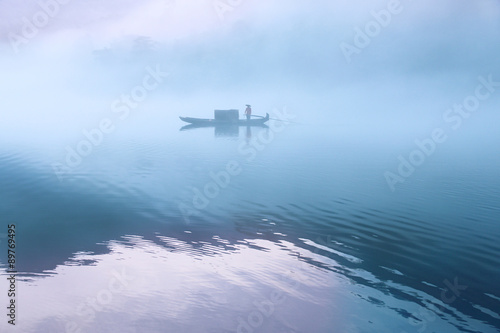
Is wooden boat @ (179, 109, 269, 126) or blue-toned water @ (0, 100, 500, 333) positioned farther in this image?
wooden boat @ (179, 109, 269, 126)

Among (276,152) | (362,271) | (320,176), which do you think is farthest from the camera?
(276,152)

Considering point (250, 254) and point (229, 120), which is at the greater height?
point (229, 120)

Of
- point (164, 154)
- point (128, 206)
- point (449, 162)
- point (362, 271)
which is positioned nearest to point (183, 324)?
point (362, 271)

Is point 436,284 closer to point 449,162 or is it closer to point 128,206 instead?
point 128,206

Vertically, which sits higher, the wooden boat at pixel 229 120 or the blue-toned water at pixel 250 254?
the wooden boat at pixel 229 120

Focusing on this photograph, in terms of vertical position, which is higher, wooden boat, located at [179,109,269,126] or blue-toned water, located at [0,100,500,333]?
wooden boat, located at [179,109,269,126]

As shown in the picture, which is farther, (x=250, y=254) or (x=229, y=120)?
(x=229, y=120)

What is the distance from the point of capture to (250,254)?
1311 cm

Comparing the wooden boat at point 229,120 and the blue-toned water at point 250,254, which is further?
the wooden boat at point 229,120

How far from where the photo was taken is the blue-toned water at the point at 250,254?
30.7 ft

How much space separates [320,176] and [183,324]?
21440 millimetres

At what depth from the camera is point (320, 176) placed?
1142 inches

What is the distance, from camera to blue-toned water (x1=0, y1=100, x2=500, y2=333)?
9367 millimetres

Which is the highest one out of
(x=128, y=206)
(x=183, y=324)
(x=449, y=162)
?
(x=449, y=162)
